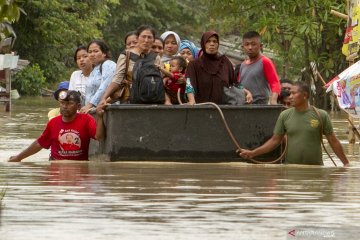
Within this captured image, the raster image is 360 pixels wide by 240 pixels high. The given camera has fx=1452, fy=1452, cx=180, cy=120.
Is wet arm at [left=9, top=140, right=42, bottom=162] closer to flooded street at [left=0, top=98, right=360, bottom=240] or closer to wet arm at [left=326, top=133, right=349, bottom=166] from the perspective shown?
flooded street at [left=0, top=98, right=360, bottom=240]

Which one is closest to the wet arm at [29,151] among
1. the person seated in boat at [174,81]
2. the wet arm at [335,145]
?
the person seated in boat at [174,81]

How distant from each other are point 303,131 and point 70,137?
2.48 meters

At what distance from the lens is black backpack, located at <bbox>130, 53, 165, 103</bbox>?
52.3 feet

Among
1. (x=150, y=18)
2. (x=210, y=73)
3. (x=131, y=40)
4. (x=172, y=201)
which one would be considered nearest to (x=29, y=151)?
(x=131, y=40)

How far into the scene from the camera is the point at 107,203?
1083cm

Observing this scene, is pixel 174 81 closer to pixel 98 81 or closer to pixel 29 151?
pixel 98 81

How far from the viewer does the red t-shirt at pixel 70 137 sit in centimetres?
1549

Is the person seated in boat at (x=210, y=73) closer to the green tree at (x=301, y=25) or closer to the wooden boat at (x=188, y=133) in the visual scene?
the wooden boat at (x=188, y=133)

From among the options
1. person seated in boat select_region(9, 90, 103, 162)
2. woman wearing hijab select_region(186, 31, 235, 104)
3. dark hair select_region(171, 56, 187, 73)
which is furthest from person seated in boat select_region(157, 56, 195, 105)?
person seated in boat select_region(9, 90, 103, 162)

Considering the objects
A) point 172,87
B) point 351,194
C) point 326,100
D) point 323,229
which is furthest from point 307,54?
point 323,229

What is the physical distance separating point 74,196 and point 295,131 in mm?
4381

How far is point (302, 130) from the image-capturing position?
599 inches

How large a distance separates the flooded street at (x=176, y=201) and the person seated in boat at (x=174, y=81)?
1.12 meters

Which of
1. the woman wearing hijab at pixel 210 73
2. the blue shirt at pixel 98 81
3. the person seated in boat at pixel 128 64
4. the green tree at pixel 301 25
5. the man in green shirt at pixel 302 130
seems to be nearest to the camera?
the man in green shirt at pixel 302 130
